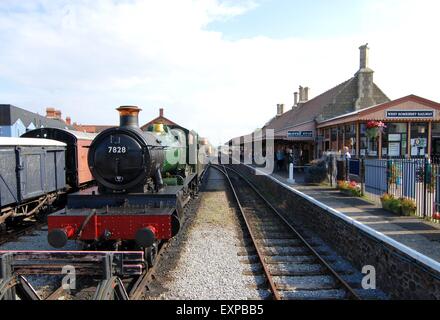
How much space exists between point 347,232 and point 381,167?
14.0 feet

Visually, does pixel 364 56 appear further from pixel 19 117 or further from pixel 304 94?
pixel 19 117

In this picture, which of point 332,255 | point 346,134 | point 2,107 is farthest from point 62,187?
point 2,107

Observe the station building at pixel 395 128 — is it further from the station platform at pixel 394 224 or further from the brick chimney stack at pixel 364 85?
the brick chimney stack at pixel 364 85

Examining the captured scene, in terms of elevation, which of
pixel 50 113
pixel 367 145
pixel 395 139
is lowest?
pixel 367 145

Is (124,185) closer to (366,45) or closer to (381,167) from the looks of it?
(381,167)

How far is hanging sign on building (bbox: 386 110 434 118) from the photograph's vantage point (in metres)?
15.2

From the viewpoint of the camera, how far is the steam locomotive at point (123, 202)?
18.5 ft

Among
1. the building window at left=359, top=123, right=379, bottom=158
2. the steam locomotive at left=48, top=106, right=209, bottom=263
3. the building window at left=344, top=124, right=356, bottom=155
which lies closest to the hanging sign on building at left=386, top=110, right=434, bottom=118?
the building window at left=359, top=123, right=379, bottom=158

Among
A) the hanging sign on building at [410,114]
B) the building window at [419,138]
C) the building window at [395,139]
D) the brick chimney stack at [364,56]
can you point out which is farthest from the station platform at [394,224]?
the brick chimney stack at [364,56]

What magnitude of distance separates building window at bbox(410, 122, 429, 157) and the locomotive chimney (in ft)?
46.6

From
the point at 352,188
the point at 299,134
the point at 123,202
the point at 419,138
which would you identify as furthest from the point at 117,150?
the point at 299,134

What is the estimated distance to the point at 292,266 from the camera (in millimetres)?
6426

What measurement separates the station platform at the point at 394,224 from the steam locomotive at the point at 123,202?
4.17 m

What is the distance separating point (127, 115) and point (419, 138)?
14.6 m
